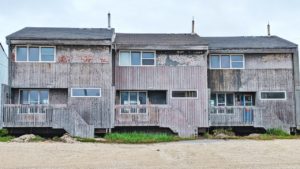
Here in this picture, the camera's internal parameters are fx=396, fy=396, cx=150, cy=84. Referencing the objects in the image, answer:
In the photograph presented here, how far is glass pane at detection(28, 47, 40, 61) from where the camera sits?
2406cm

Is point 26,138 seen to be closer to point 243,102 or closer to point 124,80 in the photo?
point 124,80

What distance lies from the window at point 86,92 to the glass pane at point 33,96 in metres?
2.49

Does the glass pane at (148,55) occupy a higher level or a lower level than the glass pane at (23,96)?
higher

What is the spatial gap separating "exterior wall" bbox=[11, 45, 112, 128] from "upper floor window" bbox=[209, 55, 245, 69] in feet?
23.7

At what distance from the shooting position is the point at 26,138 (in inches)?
816

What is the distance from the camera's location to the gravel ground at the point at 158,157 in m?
12.6

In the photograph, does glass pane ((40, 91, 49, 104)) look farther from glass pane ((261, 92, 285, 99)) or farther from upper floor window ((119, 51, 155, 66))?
glass pane ((261, 92, 285, 99))

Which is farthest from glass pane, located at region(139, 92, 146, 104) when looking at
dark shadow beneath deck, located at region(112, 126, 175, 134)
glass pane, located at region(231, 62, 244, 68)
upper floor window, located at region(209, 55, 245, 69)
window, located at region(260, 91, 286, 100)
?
window, located at region(260, 91, 286, 100)

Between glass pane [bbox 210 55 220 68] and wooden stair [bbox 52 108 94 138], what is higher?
glass pane [bbox 210 55 220 68]

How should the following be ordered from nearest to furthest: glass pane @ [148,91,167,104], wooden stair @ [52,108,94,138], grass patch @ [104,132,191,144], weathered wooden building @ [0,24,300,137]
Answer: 1. grass patch @ [104,132,191,144]
2. wooden stair @ [52,108,94,138]
3. weathered wooden building @ [0,24,300,137]
4. glass pane @ [148,91,167,104]

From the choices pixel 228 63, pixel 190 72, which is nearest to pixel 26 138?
pixel 190 72

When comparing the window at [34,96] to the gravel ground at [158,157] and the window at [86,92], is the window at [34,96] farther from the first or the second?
the gravel ground at [158,157]

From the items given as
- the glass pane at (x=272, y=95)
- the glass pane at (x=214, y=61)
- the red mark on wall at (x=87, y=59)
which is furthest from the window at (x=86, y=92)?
the glass pane at (x=272, y=95)

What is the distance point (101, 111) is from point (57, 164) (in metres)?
11.2
